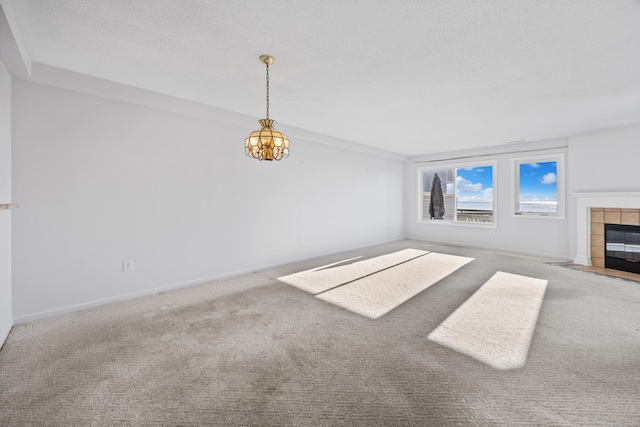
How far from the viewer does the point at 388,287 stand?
3.58m

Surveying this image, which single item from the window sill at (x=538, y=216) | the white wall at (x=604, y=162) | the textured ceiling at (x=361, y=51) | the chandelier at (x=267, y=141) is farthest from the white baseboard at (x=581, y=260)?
the chandelier at (x=267, y=141)

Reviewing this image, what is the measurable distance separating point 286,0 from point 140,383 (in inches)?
100

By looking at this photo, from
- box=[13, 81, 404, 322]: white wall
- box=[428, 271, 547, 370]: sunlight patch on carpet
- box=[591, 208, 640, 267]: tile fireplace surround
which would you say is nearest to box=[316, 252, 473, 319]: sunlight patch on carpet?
box=[428, 271, 547, 370]: sunlight patch on carpet

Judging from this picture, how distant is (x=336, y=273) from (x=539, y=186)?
15.1ft

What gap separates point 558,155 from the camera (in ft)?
17.1

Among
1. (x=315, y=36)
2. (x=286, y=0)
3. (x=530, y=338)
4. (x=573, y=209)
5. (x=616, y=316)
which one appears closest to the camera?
(x=286, y=0)

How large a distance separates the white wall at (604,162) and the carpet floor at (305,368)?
8.32 ft

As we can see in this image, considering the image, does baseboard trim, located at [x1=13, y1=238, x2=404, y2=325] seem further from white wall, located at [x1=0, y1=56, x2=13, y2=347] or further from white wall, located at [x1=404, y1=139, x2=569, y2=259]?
white wall, located at [x1=404, y1=139, x2=569, y2=259]

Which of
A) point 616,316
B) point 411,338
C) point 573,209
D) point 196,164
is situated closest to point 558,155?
point 573,209

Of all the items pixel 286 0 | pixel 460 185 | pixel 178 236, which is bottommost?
pixel 178 236

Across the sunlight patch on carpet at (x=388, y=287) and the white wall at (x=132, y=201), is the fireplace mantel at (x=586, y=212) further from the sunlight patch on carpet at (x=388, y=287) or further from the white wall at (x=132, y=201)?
the white wall at (x=132, y=201)

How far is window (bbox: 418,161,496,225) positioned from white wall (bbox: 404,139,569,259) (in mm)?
176

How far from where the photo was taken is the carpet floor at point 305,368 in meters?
1.50

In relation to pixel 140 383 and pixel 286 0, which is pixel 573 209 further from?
pixel 140 383
